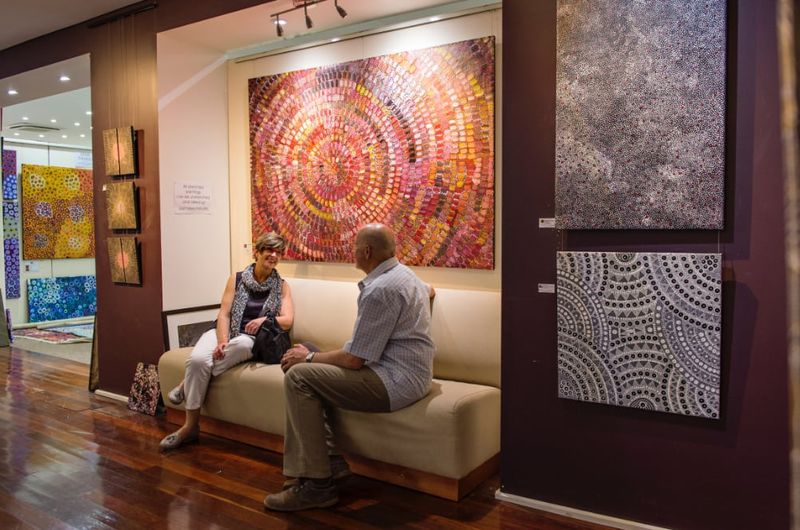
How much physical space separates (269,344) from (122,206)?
1686 mm

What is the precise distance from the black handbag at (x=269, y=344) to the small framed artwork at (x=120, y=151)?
1.62 m

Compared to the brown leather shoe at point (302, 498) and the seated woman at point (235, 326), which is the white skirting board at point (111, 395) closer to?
the seated woman at point (235, 326)

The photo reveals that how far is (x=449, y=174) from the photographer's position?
145 inches

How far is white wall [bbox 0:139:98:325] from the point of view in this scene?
8133 millimetres

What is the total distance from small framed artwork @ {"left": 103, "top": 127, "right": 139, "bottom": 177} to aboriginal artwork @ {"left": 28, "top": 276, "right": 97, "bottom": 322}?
3971 millimetres

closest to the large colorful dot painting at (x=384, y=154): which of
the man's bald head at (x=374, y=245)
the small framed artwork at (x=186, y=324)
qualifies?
the small framed artwork at (x=186, y=324)

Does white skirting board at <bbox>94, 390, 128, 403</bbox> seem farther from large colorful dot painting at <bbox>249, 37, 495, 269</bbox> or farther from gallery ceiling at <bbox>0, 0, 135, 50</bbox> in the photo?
gallery ceiling at <bbox>0, 0, 135, 50</bbox>

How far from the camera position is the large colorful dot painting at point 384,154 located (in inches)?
142

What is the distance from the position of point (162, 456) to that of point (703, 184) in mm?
2942

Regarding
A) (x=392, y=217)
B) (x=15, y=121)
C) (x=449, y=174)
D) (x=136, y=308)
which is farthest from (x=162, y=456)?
(x=15, y=121)

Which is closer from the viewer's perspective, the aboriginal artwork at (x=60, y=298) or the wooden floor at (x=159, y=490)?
the wooden floor at (x=159, y=490)

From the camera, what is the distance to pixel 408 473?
301cm

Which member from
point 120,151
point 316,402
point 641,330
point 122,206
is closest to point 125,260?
point 122,206

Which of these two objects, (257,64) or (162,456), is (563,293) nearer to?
(162,456)
